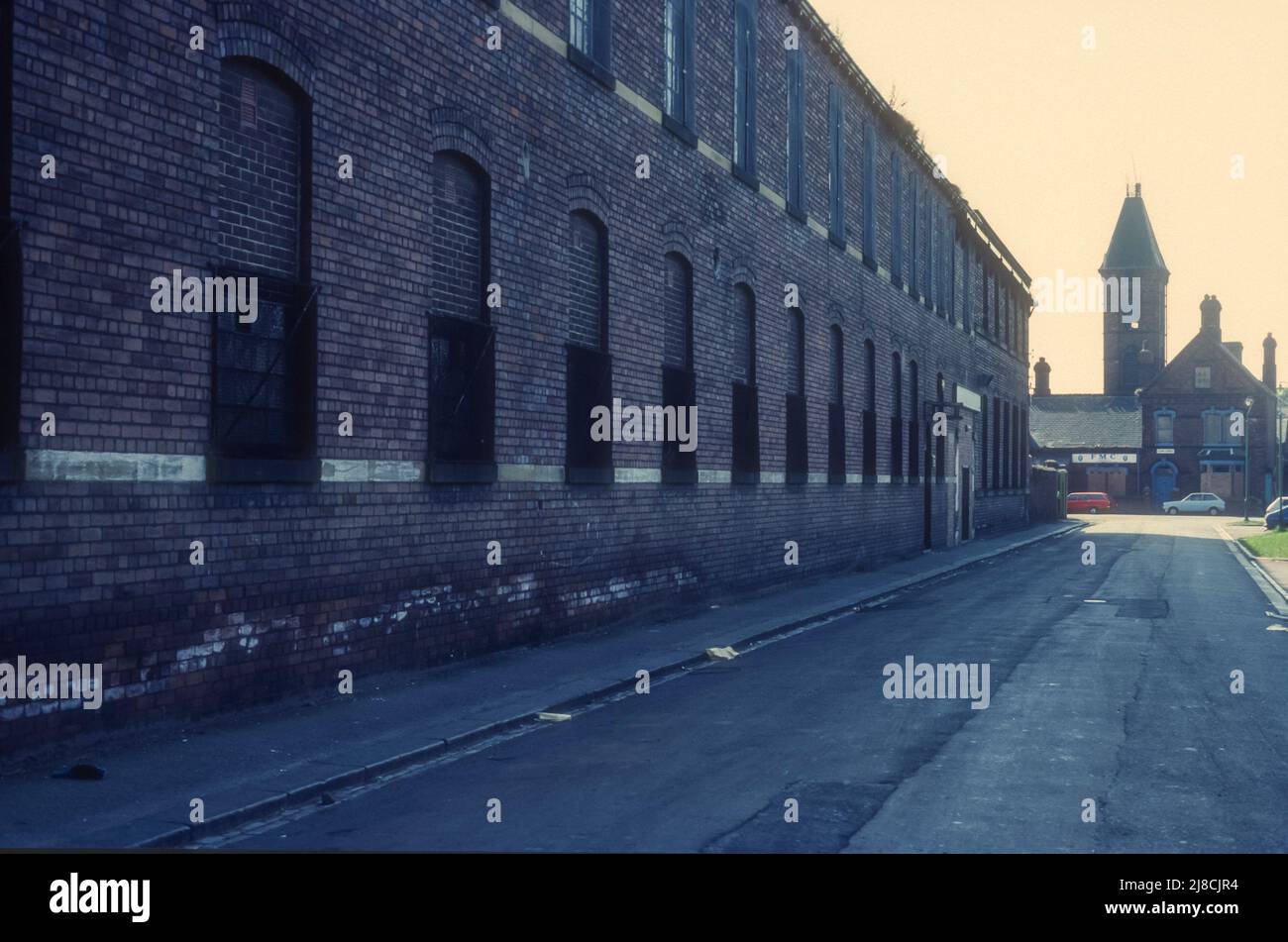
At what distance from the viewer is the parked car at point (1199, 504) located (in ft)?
260

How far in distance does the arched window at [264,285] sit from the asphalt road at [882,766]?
301 centimetres

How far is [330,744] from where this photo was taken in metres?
8.88

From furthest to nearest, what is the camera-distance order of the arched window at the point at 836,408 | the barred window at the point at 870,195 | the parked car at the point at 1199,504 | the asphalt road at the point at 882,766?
the parked car at the point at 1199,504 → the barred window at the point at 870,195 → the arched window at the point at 836,408 → the asphalt road at the point at 882,766

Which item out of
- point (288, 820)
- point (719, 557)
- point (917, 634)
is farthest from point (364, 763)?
point (719, 557)

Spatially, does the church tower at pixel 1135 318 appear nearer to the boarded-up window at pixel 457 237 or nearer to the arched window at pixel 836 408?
the arched window at pixel 836 408

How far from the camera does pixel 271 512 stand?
10055 millimetres

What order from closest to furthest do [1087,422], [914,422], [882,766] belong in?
1. [882,766]
2. [914,422]
3. [1087,422]

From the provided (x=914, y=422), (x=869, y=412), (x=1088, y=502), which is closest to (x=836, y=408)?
(x=869, y=412)

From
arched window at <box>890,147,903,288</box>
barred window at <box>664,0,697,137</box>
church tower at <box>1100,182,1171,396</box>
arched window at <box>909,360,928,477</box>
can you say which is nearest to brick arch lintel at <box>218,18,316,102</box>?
barred window at <box>664,0,697,137</box>

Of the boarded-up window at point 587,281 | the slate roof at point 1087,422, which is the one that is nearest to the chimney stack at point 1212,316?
the slate roof at point 1087,422

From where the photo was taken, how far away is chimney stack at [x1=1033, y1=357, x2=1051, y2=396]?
3930 inches

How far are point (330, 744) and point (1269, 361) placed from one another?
293 ft

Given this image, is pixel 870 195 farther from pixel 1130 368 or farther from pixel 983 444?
pixel 1130 368

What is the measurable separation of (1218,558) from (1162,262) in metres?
72.0
